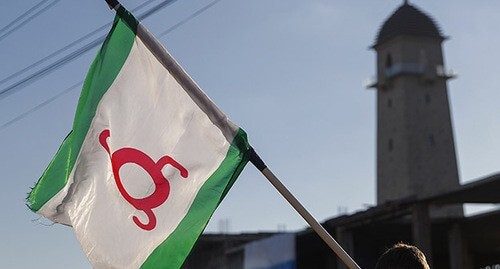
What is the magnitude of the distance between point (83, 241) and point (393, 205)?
18752 mm

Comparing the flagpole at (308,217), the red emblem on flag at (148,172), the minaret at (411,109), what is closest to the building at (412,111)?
the minaret at (411,109)

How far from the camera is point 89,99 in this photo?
21.2 feet

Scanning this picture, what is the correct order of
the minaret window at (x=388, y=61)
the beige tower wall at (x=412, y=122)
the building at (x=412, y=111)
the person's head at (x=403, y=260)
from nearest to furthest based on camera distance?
the person's head at (x=403, y=260) → the building at (x=412, y=111) → the beige tower wall at (x=412, y=122) → the minaret window at (x=388, y=61)

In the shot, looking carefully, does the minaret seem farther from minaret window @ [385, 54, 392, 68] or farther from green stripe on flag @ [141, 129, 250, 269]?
green stripe on flag @ [141, 129, 250, 269]

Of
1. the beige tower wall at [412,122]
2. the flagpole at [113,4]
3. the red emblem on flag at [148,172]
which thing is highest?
the beige tower wall at [412,122]

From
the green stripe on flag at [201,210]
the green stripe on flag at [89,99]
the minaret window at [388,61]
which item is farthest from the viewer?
the minaret window at [388,61]

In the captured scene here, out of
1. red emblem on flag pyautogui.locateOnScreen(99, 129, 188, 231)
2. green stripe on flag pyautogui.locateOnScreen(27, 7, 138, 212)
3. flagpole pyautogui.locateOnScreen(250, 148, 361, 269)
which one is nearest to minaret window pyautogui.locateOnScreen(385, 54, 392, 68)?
green stripe on flag pyautogui.locateOnScreen(27, 7, 138, 212)

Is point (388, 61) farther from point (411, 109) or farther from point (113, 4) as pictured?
point (113, 4)

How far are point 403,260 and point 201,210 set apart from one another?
2155 millimetres

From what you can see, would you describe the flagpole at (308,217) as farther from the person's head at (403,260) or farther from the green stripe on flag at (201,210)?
the person's head at (403,260)

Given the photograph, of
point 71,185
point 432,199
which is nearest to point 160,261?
point 71,185

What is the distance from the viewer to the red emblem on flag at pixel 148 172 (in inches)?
240

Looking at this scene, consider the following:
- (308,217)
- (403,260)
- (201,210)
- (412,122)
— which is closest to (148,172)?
(201,210)

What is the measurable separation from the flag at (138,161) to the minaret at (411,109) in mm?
72752
